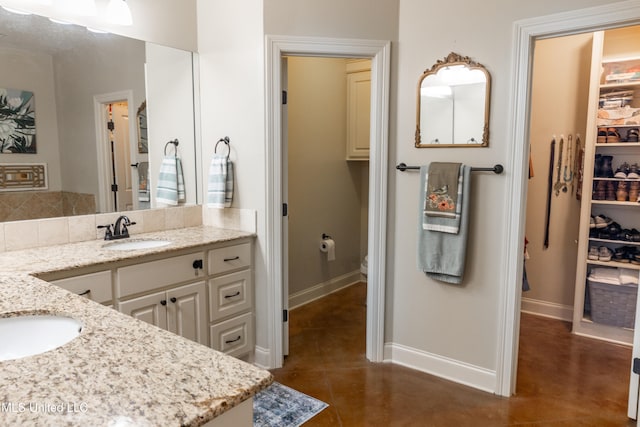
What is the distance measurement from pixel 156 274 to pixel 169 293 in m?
0.15

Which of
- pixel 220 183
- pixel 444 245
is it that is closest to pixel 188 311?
pixel 220 183

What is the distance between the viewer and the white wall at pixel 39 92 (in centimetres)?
224

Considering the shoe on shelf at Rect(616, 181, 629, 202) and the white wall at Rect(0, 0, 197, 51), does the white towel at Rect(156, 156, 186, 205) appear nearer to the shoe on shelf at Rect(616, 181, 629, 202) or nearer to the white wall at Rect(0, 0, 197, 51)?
the white wall at Rect(0, 0, 197, 51)

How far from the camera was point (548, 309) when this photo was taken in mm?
3781

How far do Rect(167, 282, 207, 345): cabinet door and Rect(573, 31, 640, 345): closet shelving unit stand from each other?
284 centimetres

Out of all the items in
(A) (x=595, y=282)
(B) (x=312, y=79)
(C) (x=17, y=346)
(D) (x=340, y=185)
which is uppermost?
(B) (x=312, y=79)

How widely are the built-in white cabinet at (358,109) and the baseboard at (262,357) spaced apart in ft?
7.44

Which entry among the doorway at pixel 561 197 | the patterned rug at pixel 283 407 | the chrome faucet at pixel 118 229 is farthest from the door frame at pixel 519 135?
the chrome faucet at pixel 118 229

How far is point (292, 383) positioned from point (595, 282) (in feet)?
8.08

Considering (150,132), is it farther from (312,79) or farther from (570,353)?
(570,353)

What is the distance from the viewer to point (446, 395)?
8.25ft

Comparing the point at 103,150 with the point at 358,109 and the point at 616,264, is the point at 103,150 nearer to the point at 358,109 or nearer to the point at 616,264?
the point at 358,109

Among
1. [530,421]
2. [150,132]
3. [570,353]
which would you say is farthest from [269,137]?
[570,353]

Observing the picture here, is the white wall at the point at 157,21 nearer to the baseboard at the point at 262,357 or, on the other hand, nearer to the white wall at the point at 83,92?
the white wall at the point at 83,92
